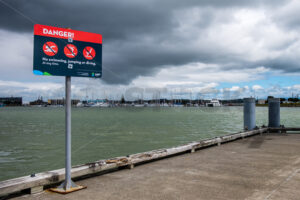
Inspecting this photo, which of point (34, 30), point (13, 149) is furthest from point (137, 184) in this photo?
point (13, 149)

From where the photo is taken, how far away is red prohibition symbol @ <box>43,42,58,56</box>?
5403 millimetres

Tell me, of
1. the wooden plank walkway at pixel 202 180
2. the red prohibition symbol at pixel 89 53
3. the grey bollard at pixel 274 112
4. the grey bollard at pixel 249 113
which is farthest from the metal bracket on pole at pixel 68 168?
the grey bollard at pixel 274 112

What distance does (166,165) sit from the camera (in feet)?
26.3

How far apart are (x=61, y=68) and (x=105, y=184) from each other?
2597 mm

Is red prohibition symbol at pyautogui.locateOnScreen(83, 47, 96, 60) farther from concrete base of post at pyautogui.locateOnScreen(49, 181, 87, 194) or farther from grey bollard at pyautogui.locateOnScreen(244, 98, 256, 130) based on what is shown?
grey bollard at pyautogui.locateOnScreen(244, 98, 256, 130)

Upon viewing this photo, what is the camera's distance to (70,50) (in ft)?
18.8

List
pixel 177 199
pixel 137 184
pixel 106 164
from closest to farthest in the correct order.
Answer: pixel 177 199, pixel 137 184, pixel 106 164

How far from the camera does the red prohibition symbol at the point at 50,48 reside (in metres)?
5.40

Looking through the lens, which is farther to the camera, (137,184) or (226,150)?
(226,150)

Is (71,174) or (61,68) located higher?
(61,68)

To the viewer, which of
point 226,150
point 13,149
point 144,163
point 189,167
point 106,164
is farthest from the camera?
point 13,149

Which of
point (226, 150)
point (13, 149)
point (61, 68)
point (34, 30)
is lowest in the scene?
point (13, 149)

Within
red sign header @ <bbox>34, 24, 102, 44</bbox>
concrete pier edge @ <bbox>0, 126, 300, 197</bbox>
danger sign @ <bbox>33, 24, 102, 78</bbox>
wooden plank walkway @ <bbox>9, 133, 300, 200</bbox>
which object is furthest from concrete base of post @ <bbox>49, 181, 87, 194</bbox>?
red sign header @ <bbox>34, 24, 102, 44</bbox>

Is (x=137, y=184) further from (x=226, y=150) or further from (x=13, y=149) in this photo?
(x=13, y=149)
